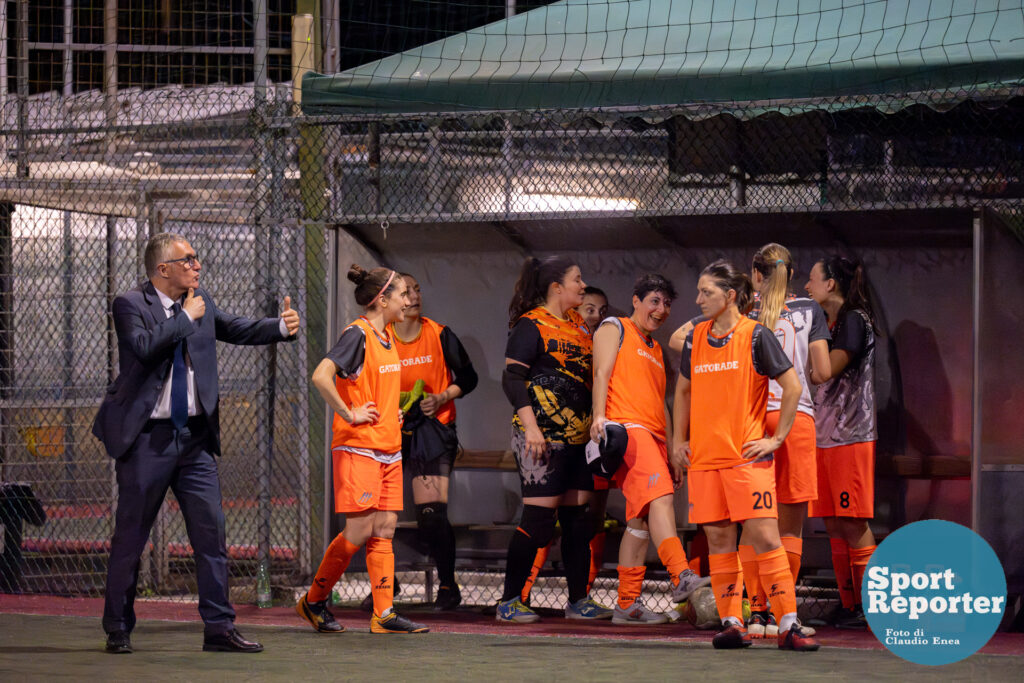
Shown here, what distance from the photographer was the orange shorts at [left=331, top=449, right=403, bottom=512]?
241 inches

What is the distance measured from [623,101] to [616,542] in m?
2.74

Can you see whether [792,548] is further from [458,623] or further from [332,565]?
[332,565]

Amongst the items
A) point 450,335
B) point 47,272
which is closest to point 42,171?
point 47,272

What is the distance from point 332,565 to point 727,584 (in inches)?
77.0

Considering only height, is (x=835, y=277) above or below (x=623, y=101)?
below

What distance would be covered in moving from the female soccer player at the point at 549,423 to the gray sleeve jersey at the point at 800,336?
1.16m

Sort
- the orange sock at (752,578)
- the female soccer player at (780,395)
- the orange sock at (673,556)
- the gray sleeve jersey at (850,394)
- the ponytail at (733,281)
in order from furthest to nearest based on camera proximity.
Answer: the gray sleeve jersey at (850,394), the orange sock at (673,556), the female soccer player at (780,395), the orange sock at (752,578), the ponytail at (733,281)

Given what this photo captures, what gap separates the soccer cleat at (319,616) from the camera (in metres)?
6.28

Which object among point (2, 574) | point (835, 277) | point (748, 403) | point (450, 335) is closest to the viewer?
point (748, 403)

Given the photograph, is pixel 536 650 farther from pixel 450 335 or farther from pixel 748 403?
pixel 450 335

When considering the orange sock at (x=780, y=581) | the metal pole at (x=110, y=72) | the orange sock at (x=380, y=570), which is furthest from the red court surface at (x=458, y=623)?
the metal pole at (x=110, y=72)

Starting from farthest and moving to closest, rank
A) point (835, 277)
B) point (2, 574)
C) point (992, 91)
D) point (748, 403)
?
point (2, 574), point (835, 277), point (992, 91), point (748, 403)

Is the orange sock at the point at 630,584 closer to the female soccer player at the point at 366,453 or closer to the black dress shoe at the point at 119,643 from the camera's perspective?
the female soccer player at the point at 366,453

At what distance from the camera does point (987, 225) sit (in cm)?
653
